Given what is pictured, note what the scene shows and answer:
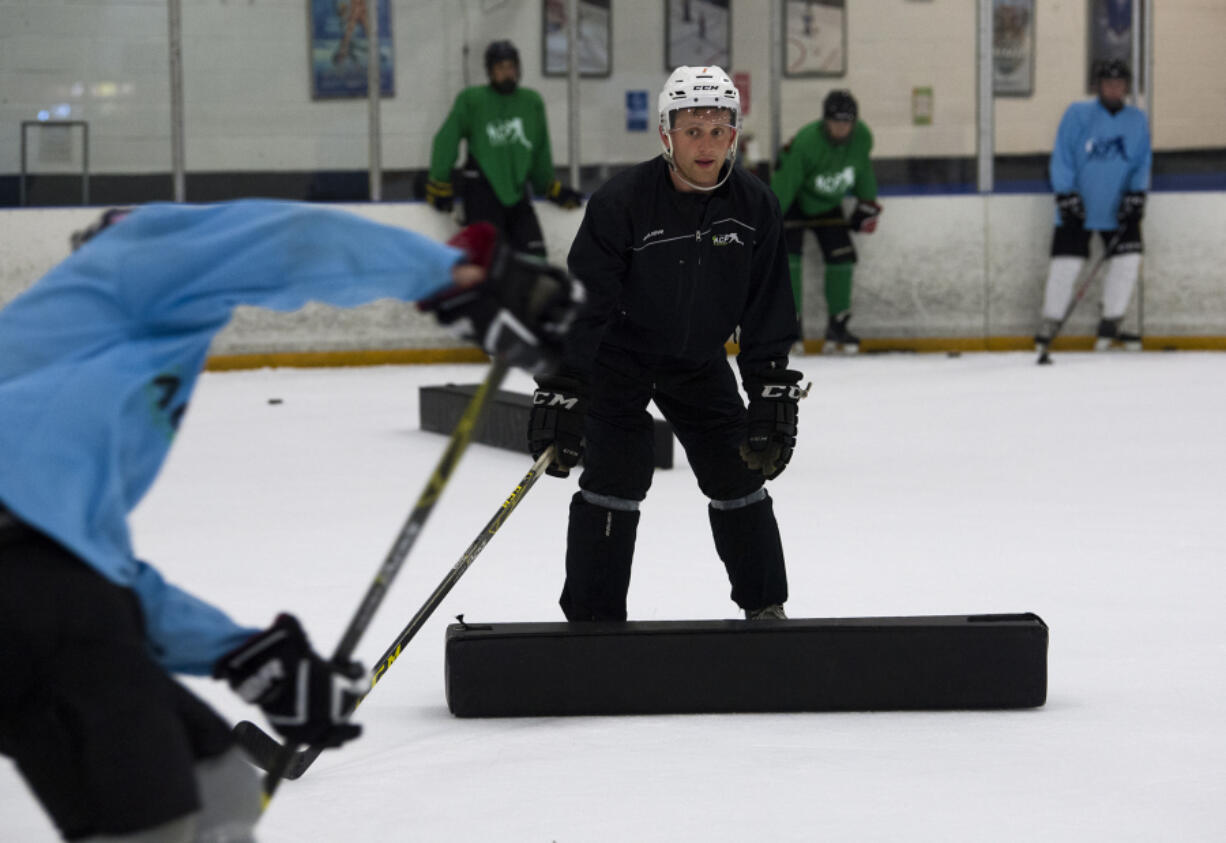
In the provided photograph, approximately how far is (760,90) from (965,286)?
154 centimetres

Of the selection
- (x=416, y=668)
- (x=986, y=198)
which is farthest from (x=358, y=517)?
(x=986, y=198)

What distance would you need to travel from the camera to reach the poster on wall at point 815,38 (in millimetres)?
9320

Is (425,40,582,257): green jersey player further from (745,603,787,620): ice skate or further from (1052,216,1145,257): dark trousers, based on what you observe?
(745,603,787,620): ice skate

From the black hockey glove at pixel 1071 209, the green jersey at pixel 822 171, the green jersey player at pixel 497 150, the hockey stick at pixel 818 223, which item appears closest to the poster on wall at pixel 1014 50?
the black hockey glove at pixel 1071 209

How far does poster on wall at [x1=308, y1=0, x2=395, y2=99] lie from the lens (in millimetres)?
8867

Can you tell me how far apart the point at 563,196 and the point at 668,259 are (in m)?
6.27

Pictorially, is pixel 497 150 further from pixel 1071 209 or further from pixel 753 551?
pixel 753 551

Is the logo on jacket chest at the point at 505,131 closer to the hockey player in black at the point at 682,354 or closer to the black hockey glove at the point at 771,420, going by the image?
the hockey player in black at the point at 682,354

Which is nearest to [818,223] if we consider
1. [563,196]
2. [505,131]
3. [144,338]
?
[563,196]

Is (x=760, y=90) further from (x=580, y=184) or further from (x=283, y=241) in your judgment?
(x=283, y=241)

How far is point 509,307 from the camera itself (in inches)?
60.1

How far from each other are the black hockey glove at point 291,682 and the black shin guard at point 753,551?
5.15ft

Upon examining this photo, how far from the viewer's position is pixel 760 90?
934 centimetres

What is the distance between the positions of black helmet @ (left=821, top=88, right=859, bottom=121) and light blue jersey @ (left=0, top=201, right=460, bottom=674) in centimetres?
763
